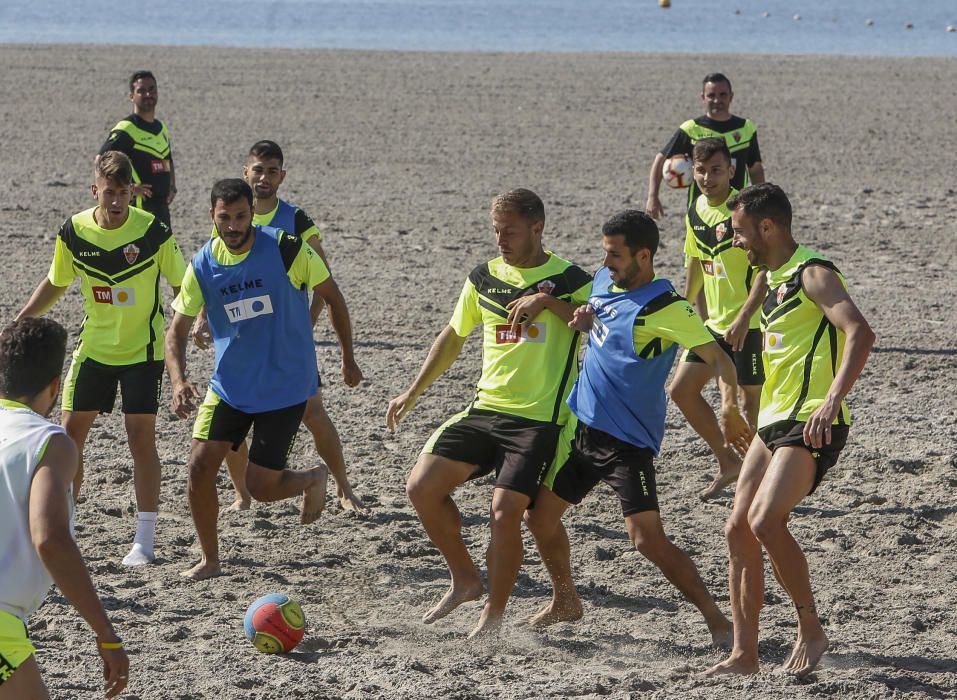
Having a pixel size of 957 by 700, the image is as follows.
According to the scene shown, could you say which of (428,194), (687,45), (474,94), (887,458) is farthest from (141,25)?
(887,458)

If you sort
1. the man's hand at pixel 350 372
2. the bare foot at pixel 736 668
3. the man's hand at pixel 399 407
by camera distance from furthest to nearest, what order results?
1. the man's hand at pixel 350 372
2. the man's hand at pixel 399 407
3. the bare foot at pixel 736 668

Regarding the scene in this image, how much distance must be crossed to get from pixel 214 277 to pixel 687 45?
136 ft

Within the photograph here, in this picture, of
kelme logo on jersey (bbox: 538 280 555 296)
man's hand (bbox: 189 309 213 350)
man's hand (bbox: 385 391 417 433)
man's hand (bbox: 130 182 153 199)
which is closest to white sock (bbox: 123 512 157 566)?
man's hand (bbox: 189 309 213 350)

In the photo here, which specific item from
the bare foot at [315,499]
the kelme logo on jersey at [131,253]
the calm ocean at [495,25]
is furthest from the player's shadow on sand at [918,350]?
the calm ocean at [495,25]

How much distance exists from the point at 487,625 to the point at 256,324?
1.95 meters

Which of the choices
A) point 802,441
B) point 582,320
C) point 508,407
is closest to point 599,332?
point 582,320

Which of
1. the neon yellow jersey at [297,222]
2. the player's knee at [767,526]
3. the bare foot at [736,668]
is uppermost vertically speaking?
the neon yellow jersey at [297,222]

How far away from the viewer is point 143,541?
7.38m

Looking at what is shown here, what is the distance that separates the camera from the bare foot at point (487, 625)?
6.46 meters

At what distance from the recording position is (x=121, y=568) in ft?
23.8

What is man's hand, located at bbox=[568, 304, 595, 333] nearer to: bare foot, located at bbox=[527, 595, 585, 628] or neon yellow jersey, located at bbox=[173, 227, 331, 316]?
bare foot, located at bbox=[527, 595, 585, 628]

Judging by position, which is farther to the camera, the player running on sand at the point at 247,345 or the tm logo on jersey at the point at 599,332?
the player running on sand at the point at 247,345

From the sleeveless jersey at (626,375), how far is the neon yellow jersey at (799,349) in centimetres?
54

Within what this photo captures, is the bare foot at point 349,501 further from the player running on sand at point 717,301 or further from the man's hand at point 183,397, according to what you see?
the player running on sand at point 717,301
